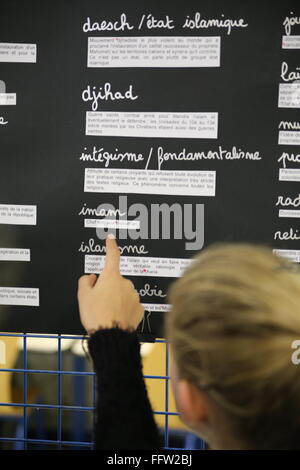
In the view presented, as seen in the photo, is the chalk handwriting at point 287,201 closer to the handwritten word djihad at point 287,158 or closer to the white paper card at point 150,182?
the handwritten word djihad at point 287,158

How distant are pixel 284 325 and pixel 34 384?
6.57 ft

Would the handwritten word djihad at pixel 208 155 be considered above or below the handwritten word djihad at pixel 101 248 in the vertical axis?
above

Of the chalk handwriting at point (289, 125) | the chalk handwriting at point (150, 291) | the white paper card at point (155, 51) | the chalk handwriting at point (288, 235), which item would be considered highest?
the white paper card at point (155, 51)

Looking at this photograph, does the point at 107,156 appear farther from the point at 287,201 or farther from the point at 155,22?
the point at 287,201

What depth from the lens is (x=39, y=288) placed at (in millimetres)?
1688

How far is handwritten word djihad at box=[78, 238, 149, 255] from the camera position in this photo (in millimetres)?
1656

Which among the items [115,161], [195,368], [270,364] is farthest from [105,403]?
[115,161]

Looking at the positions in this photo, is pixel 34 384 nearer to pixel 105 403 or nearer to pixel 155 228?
pixel 155 228

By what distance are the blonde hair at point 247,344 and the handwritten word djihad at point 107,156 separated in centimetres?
77

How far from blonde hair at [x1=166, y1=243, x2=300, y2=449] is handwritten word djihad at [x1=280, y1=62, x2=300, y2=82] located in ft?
2.67

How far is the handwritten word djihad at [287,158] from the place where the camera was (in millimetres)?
1558

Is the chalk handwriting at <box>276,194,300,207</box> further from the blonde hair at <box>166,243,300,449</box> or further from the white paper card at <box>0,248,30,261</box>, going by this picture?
the white paper card at <box>0,248,30,261</box>

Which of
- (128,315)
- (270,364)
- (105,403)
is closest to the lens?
(270,364)

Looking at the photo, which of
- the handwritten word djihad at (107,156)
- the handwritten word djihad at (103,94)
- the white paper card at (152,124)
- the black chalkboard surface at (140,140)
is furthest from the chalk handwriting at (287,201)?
the handwritten word djihad at (103,94)
